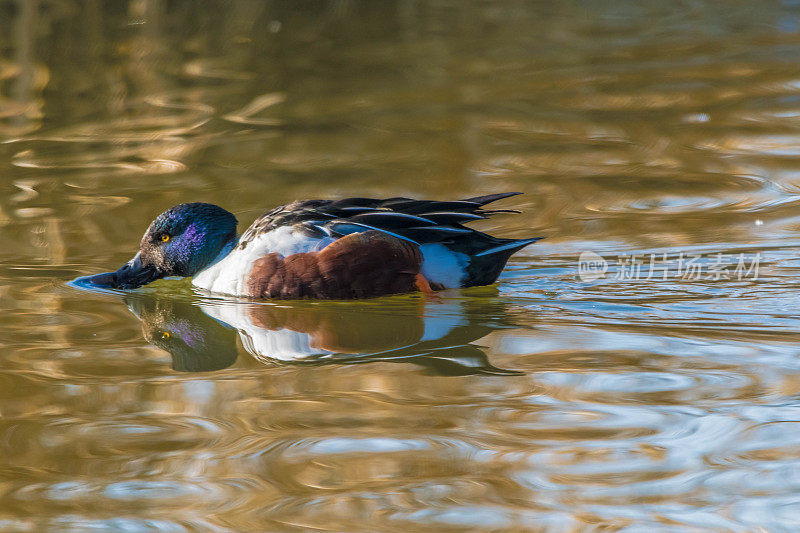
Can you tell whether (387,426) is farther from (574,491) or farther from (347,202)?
(347,202)

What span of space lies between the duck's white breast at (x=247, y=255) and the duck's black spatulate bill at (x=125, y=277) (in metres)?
0.31

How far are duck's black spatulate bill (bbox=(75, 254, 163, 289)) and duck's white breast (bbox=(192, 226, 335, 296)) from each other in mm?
313

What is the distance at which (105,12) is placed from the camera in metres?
13.4

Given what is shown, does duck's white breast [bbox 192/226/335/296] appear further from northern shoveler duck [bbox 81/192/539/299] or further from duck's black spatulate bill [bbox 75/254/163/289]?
duck's black spatulate bill [bbox 75/254/163/289]

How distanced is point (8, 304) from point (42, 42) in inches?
311

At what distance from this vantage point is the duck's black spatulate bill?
5.63m

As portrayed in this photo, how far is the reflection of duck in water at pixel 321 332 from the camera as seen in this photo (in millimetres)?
4402

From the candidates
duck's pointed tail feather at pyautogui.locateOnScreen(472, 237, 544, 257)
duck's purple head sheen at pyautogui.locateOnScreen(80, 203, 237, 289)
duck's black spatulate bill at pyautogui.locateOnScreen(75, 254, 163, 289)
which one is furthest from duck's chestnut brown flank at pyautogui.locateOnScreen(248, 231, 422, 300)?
duck's black spatulate bill at pyautogui.locateOnScreen(75, 254, 163, 289)

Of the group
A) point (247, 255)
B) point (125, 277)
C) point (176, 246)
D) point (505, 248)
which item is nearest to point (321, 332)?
point (247, 255)

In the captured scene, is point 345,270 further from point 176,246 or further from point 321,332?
point 176,246

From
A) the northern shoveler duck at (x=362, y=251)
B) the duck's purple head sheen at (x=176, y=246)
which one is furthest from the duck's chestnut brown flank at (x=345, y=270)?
the duck's purple head sheen at (x=176, y=246)

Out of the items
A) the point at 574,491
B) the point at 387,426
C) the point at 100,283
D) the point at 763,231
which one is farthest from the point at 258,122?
the point at 574,491

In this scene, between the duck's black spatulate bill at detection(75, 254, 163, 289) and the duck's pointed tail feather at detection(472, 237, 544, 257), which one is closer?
the duck's pointed tail feather at detection(472, 237, 544, 257)

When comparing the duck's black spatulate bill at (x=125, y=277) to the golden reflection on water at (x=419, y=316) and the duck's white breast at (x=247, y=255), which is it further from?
the duck's white breast at (x=247, y=255)
